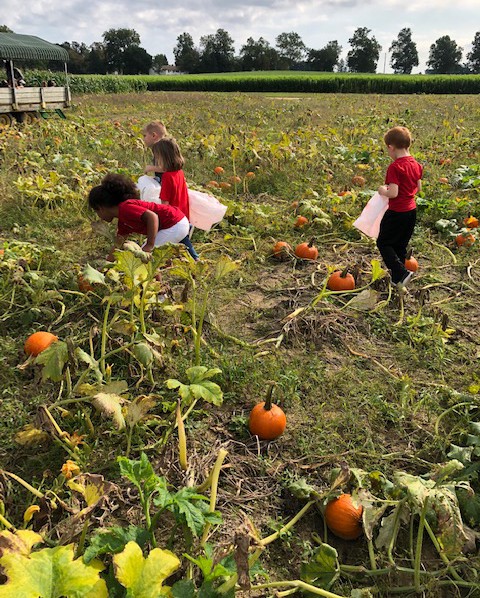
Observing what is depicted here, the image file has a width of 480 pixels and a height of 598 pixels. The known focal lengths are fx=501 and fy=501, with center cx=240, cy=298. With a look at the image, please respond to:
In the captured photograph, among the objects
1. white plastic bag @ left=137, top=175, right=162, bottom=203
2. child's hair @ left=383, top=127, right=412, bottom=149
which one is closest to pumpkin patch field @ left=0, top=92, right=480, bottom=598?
white plastic bag @ left=137, top=175, right=162, bottom=203

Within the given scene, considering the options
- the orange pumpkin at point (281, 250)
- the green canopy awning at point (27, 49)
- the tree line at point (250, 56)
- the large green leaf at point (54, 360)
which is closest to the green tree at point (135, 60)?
the tree line at point (250, 56)

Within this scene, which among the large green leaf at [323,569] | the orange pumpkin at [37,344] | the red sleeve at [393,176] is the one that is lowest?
the large green leaf at [323,569]

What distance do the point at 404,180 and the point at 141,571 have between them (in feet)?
11.5

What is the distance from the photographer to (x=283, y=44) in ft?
412

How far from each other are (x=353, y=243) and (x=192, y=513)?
367 centimetres

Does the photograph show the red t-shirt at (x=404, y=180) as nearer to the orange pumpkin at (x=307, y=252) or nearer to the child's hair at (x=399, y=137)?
the child's hair at (x=399, y=137)

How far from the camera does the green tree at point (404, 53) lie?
120250 mm

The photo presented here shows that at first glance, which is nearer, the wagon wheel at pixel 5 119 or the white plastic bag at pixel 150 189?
the white plastic bag at pixel 150 189

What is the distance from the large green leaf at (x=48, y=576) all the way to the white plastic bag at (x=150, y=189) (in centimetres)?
369

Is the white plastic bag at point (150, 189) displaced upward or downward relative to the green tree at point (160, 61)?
downward

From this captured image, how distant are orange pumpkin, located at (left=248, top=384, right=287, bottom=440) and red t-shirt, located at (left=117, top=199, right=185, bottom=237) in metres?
1.86

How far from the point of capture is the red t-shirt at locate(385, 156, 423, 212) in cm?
402

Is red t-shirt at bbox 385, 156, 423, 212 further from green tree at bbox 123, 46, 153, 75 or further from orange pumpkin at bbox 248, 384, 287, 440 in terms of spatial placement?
green tree at bbox 123, 46, 153, 75

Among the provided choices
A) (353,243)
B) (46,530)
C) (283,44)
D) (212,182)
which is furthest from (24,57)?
(283,44)
